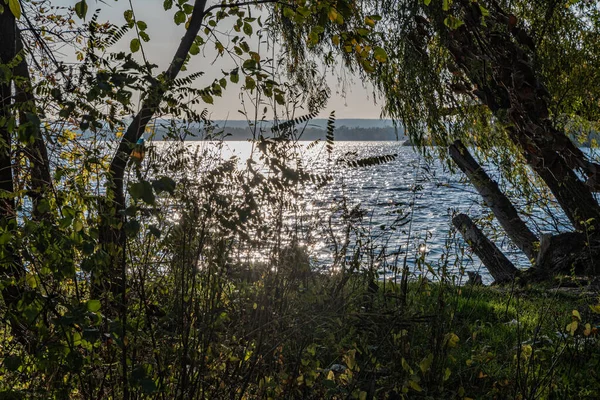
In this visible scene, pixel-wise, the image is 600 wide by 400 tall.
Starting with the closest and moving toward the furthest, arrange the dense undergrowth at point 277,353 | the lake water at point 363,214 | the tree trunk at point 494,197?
the dense undergrowth at point 277,353
the lake water at point 363,214
the tree trunk at point 494,197

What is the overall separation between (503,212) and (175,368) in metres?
6.22

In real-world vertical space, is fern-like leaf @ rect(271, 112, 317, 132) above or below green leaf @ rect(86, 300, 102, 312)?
above

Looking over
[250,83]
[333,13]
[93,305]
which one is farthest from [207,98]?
[93,305]

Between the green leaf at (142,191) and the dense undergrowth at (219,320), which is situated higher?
the green leaf at (142,191)

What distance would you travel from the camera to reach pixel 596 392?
9.97 ft

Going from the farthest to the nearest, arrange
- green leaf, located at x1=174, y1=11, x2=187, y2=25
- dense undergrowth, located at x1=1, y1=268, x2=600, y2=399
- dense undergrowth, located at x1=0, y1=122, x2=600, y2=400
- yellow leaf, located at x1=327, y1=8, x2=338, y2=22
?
1. green leaf, located at x1=174, y1=11, x2=187, y2=25
2. yellow leaf, located at x1=327, y1=8, x2=338, y2=22
3. dense undergrowth, located at x1=1, y1=268, x2=600, y2=399
4. dense undergrowth, located at x1=0, y1=122, x2=600, y2=400

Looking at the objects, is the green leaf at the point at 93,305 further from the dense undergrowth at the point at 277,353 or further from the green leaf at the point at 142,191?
the green leaf at the point at 142,191

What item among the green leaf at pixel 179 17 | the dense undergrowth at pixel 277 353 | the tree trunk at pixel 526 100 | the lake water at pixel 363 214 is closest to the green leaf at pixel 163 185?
the dense undergrowth at pixel 277 353

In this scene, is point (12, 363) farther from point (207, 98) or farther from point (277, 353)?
point (277, 353)

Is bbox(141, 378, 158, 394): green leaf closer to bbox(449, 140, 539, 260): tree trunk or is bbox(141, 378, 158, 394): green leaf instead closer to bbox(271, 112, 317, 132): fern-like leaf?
bbox(271, 112, 317, 132): fern-like leaf

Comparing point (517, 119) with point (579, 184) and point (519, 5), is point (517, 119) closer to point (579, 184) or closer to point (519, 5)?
point (579, 184)

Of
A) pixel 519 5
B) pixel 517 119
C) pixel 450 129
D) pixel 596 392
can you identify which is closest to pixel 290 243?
pixel 517 119

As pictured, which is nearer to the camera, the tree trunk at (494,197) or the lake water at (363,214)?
the lake water at (363,214)

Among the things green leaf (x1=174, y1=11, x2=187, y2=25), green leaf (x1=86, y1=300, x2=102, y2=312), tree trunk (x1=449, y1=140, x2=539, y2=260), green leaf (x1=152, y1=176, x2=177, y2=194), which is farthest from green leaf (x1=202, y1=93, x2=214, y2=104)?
tree trunk (x1=449, y1=140, x2=539, y2=260)
